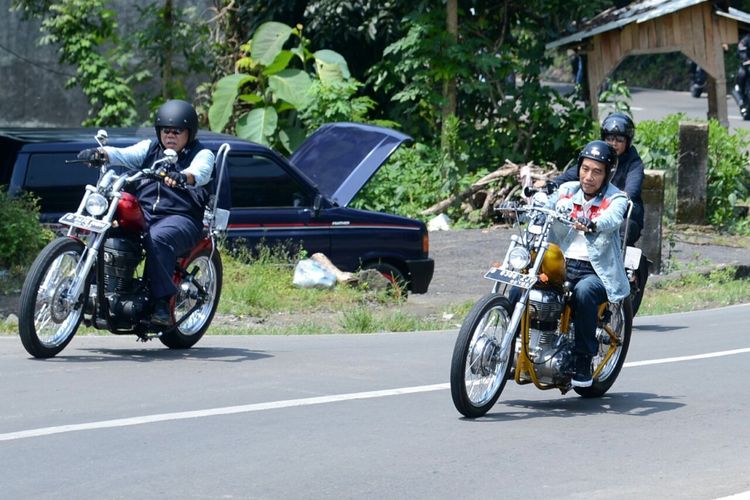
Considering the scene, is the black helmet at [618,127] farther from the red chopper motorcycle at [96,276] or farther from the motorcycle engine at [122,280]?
the motorcycle engine at [122,280]

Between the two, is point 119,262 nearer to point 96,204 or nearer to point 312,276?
point 96,204

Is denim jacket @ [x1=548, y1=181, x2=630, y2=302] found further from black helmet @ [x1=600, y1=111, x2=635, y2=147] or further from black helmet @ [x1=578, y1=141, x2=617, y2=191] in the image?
black helmet @ [x1=600, y1=111, x2=635, y2=147]

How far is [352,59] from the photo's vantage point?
79.6 feet

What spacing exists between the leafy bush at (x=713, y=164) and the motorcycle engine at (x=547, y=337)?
12514mm

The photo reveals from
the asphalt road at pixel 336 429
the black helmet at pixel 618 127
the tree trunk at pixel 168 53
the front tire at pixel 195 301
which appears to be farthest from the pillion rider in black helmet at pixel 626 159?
the tree trunk at pixel 168 53

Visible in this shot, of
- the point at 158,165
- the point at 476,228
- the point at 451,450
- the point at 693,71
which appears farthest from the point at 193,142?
the point at 693,71

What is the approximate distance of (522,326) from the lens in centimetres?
769

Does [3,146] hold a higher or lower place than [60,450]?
higher

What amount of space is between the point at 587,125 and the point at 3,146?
37.1 ft

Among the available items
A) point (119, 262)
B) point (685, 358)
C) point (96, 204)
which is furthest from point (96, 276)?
point (685, 358)

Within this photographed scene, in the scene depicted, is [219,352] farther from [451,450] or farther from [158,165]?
[451,450]

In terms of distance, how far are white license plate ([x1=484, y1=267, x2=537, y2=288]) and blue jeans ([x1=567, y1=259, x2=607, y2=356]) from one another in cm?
63

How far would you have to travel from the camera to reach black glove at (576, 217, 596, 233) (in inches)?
307

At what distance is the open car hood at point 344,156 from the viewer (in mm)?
14250
